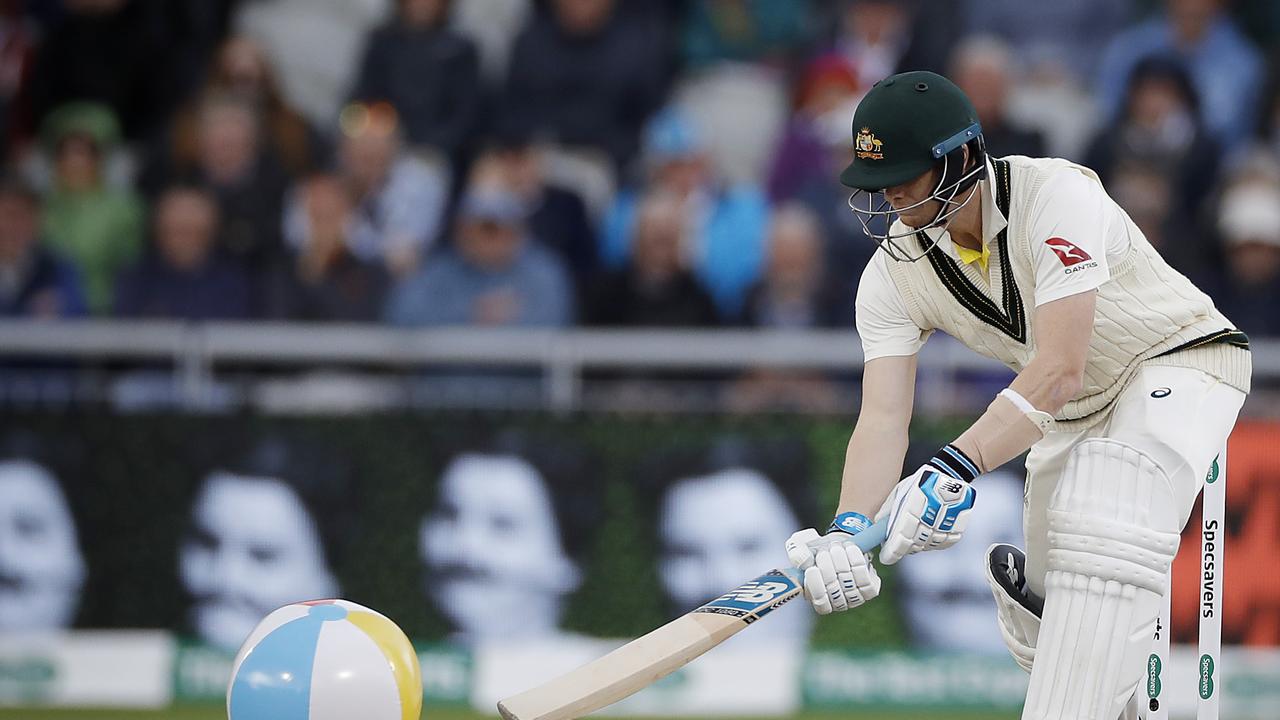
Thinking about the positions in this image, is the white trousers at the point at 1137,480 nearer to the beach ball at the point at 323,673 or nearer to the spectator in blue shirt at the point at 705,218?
the beach ball at the point at 323,673

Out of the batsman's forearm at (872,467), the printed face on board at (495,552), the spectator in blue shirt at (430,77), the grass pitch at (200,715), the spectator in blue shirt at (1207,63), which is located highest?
the spectator in blue shirt at (1207,63)

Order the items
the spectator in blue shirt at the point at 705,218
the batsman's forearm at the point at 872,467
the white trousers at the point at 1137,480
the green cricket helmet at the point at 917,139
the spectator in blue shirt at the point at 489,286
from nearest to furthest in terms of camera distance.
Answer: the white trousers at the point at 1137,480 < the green cricket helmet at the point at 917,139 < the batsman's forearm at the point at 872,467 < the spectator in blue shirt at the point at 489,286 < the spectator in blue shirt at the point at 705,218

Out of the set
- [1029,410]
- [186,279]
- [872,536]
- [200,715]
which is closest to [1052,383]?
[1029,410]

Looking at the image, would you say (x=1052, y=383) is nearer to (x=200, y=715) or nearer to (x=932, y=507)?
(x=932, y=507)

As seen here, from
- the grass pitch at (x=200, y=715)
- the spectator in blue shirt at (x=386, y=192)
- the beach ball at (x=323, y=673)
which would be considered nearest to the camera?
the beach ball at (x=323, y=673)

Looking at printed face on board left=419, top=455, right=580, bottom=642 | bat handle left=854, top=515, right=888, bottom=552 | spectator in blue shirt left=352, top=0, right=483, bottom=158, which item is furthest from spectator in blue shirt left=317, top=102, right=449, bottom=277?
bat handle left=854, top=515, right=888, bottom=552

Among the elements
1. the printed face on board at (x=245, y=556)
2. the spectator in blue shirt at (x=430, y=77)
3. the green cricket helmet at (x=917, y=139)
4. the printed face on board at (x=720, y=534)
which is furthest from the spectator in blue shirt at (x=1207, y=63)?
the green cricket helmet at (x=917, y=139)

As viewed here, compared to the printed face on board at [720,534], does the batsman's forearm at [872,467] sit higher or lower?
lower

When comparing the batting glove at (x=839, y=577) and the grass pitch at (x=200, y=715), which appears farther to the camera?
the grass pitch at (x=200, y=715)
